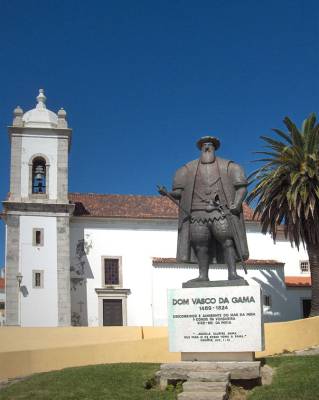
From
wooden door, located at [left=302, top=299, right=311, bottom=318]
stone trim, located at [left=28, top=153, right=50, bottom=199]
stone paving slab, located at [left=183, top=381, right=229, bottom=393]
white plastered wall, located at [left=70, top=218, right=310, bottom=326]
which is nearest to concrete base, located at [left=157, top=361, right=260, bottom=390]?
stone paving slab, located at [left=183, top=381, right=229, bottom=393]

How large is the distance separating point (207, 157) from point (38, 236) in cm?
2026

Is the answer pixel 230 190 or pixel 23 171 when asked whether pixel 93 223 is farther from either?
pixel 230 190

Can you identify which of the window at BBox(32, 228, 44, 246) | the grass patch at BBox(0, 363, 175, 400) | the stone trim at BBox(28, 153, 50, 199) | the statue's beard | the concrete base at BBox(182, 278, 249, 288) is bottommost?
the grass patch at BBox(0, 363, 175, 400)

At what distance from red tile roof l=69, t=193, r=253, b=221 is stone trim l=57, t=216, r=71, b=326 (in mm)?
1945

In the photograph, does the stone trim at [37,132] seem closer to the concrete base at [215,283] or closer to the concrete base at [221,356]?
the concrete base at [215,283]

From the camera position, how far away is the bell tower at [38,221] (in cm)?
2988

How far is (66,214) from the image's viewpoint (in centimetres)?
3152

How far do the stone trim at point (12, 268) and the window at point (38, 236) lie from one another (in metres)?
0.79

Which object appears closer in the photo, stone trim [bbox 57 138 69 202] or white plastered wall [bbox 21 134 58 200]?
white plastered wall [bbox 21 134 58 200]

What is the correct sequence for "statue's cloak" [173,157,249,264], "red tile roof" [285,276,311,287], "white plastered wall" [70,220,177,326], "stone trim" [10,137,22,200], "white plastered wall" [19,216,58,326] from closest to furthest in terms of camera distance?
"statue's cloak" [173,157,249,264]
"white plastered wall" [19,216,58,326]
"stone trim" [10,137,22,200]
"white plastered wall" [70,220,177,326]
"red tile roof" [285,276,311,287]

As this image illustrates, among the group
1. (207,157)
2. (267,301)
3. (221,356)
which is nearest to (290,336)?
(221,356)

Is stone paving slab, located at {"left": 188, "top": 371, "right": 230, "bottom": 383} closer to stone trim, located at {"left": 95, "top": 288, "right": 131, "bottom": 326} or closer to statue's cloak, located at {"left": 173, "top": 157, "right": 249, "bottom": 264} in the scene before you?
statue's cloak, located at {"left": 173, "top": 157, "right": 249, "bottom": 264}

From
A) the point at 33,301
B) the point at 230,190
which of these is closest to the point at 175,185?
the point at 230,190

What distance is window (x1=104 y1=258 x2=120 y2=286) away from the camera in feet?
107
